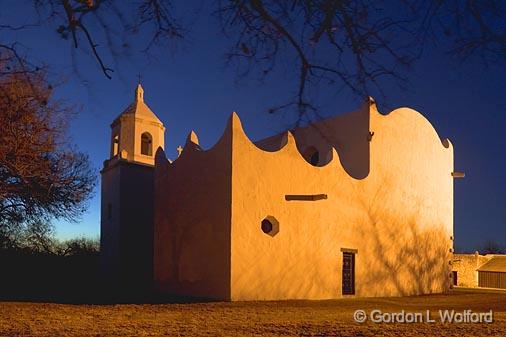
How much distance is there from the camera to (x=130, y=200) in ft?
69.1

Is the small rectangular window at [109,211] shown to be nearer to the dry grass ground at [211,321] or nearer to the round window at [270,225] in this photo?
the dry grass ground at [211,321]

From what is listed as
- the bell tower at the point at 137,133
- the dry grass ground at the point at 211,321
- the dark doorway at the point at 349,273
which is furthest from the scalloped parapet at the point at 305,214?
the bell tower at the point at 137,133

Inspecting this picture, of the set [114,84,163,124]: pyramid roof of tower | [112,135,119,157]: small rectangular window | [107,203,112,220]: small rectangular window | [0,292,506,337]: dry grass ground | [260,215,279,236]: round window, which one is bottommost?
[0,292,506,337]: dry grass ground

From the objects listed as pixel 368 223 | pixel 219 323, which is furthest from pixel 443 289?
pixel 219 323

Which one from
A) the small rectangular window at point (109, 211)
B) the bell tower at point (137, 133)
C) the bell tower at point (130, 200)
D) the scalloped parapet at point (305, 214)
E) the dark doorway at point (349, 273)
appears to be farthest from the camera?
the bell tower at point (137, 133)

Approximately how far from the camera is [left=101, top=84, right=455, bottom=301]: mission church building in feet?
48.3

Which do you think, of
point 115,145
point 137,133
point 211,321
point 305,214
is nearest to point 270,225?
point 305,214

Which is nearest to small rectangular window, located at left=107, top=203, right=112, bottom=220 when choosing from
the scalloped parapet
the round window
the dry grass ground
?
the scalloped parapet

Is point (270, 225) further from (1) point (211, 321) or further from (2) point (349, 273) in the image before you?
(1) point (211, 321)

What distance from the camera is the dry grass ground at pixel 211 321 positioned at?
348 inches

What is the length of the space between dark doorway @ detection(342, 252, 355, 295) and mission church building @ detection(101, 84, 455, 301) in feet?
0.11

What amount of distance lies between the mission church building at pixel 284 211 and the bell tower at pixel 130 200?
0.15 ft

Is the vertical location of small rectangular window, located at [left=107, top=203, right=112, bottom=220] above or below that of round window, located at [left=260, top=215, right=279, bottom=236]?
above

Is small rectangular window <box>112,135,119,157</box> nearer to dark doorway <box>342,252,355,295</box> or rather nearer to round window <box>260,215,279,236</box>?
round window <box>260,215,279,236</box>
